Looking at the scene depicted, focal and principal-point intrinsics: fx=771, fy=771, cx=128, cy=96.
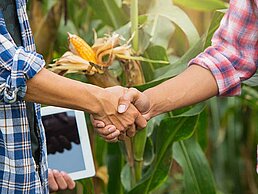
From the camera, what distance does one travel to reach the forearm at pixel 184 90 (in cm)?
128

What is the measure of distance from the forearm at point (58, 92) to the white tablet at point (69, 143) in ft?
0.74

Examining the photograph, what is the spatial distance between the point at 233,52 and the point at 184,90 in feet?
0.34

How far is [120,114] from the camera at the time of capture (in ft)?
3.99

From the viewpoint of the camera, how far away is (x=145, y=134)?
147cm

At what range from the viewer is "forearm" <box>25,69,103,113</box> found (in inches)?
41.2

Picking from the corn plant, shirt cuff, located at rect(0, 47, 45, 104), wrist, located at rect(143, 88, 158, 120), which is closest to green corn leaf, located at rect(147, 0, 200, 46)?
the corn plant

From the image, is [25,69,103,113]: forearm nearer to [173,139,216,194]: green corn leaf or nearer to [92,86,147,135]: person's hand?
[92,86,147,135]: person's hand

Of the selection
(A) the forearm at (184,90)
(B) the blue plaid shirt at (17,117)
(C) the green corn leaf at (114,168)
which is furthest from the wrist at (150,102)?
(C) the green corn leaf at (114,168)

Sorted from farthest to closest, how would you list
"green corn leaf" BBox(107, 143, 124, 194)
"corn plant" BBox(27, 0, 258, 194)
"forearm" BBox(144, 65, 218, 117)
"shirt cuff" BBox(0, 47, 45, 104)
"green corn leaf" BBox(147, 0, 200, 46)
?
"green corn leaf" BBox(107, 143, 124, 194)
"green corn leaf" BBox(147, 0, 200, 46)
"corn plant" BBox(27, 0, 258, 194)
"forearm" BBox(144, 65, 218, 117)
"shirt cuff" BBox(0, 47, 45, 104)

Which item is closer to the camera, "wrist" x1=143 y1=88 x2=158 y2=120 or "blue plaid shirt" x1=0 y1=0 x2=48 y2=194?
"blue plaid shirt" x1=0 y1=0 x2=48 y2=194

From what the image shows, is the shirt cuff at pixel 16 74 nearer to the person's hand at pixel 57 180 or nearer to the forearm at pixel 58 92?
the forearm at pixel 58 92

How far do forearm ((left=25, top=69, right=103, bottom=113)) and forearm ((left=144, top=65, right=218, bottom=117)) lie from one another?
19 centimetres

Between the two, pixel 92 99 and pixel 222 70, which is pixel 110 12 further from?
pixel 92 99

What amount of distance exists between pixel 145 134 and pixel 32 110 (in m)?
0.39
